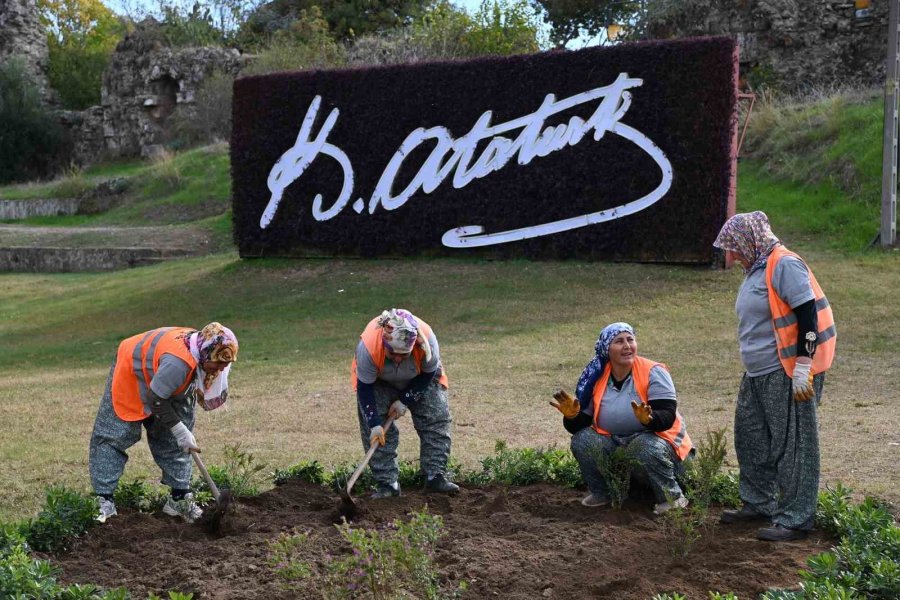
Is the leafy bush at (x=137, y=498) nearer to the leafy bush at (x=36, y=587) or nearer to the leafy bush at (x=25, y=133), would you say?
the leafy bush at (x=36, y=587)

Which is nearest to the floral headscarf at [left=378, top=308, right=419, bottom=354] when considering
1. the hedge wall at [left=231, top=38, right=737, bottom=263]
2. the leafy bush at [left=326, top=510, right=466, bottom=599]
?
the leafy bush at [left=326, top=510, right=466, bottom=599]

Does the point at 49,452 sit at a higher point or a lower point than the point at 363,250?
lower

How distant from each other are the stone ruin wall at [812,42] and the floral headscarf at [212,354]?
19806mm

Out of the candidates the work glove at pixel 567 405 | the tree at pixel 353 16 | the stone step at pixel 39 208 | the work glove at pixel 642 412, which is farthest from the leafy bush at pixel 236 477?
the tree at pixel 353 16

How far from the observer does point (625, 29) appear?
1147 inches

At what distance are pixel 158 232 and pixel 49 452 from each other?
16.5m

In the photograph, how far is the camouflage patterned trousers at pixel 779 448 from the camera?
17.2 feet

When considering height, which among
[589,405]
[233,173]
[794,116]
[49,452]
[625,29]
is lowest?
[49,452]

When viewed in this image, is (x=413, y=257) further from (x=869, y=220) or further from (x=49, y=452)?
(x=49, y=452)

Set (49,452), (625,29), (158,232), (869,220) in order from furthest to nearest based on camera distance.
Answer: (625,29)
(158,232)
(869,220)
(49,452)

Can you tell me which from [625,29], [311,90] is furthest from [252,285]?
[625,29]

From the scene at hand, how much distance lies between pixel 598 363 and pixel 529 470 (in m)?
1.01

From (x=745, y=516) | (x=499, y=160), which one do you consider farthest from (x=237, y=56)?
(x=745, y=516)
